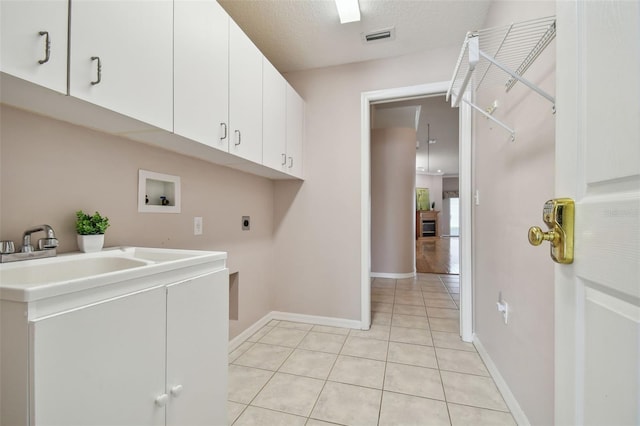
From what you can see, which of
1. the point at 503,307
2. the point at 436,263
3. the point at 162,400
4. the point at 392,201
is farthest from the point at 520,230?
the point at 436,263

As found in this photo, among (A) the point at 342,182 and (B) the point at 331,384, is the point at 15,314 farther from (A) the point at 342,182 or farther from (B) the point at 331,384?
(A) the point at 342,182

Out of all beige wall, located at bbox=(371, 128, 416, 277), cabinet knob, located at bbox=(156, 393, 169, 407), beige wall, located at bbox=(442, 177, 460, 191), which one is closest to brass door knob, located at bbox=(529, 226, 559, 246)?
cabinet knob, located at bbox=(156, 393, 169, 407)

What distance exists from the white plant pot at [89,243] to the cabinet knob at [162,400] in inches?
26.0

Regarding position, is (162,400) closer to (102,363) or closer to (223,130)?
(102,363)

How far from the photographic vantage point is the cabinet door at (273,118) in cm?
199

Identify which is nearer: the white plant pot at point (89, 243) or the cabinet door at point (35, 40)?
the cabinet door at point (35, 40)

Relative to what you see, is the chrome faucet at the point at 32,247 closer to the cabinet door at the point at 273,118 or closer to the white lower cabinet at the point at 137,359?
the white lower cabinet at the point at 137,359

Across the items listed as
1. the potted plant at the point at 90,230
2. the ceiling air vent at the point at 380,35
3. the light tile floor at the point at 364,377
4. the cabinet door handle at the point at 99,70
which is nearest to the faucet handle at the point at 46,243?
the potted plant at the point at 90,230

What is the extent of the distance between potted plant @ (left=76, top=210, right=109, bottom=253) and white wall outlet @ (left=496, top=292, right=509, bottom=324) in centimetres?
211

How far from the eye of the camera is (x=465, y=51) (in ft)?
3.91

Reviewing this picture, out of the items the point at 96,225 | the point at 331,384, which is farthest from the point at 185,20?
the point at 331,384

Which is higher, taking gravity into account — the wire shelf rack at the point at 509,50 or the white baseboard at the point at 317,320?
the wire shelf rack at the point at 509,50

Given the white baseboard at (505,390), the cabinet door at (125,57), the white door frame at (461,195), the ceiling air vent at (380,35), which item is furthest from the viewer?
the white door frame at (461,195)

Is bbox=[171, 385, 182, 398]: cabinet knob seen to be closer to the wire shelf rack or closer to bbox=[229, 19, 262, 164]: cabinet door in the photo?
bbox=[229, 19, 262, 164]: cabinet door
